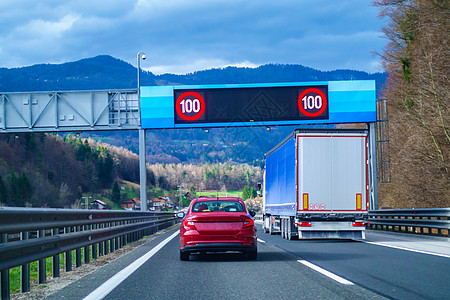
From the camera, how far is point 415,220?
20.4m

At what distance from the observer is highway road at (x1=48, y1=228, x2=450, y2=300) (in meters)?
7.33

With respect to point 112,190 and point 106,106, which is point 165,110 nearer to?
point 106,106

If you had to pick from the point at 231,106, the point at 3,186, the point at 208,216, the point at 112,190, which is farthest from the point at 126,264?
the point at 112,190

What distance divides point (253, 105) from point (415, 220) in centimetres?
1545

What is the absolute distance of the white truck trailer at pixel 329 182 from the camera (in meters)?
18.0

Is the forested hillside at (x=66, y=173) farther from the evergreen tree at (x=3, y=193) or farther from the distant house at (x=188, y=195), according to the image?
the distant house at (x=188, y=195)

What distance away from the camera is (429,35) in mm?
31984

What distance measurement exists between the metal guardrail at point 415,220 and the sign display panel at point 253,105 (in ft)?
27.8

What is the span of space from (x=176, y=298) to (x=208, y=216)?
A: 465 centimetres

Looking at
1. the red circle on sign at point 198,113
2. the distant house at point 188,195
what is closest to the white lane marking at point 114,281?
the red circle on sign at point 198,113

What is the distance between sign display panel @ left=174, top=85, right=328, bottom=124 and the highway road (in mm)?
21367

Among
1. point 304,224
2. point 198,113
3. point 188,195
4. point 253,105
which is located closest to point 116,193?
point 188,195

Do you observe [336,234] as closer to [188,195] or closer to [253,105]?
[253,105]

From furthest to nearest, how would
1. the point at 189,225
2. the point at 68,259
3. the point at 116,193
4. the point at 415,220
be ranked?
the point at 116,193
the point at 415,220
the point at 189,225
the point at 68,259
